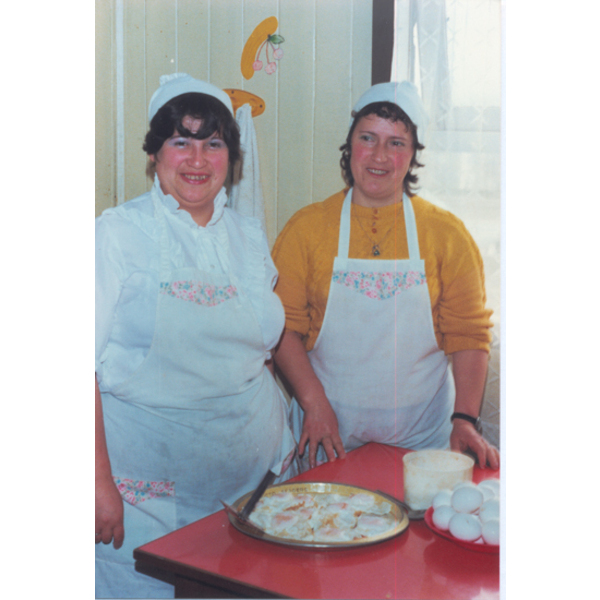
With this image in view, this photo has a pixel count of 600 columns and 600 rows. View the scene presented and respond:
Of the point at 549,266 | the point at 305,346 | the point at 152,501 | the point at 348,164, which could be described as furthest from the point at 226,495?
the point at 549,266

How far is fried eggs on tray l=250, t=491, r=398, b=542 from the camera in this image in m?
1.09

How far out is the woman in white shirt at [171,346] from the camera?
125cm

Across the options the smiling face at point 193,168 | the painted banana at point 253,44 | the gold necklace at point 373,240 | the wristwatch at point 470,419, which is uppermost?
the painted banana at point 253,44

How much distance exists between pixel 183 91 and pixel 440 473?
91 centimetres

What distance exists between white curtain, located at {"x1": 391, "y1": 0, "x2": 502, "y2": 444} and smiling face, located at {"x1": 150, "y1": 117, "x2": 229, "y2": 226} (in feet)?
1.38

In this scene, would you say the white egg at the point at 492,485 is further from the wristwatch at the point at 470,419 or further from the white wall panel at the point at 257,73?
the white wall panel at the point at 257,73

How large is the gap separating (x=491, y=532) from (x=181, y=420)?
0.63 metres

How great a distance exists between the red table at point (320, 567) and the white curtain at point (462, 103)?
0.39 meters

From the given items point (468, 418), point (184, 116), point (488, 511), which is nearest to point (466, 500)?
point (488, 511)

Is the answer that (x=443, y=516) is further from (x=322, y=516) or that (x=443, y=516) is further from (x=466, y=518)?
(x=322, y=516)

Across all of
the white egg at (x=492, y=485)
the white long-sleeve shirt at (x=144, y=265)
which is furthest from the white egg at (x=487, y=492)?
the white long-sleeve shirt at (x=144, y=265)

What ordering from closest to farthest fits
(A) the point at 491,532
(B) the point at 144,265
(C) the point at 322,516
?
1. (A) the point at 491,532
2. (C) the point at 322,516
3. (B) the point at 144,265

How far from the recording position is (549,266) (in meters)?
→ 1.36

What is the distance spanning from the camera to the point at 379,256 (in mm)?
1314
